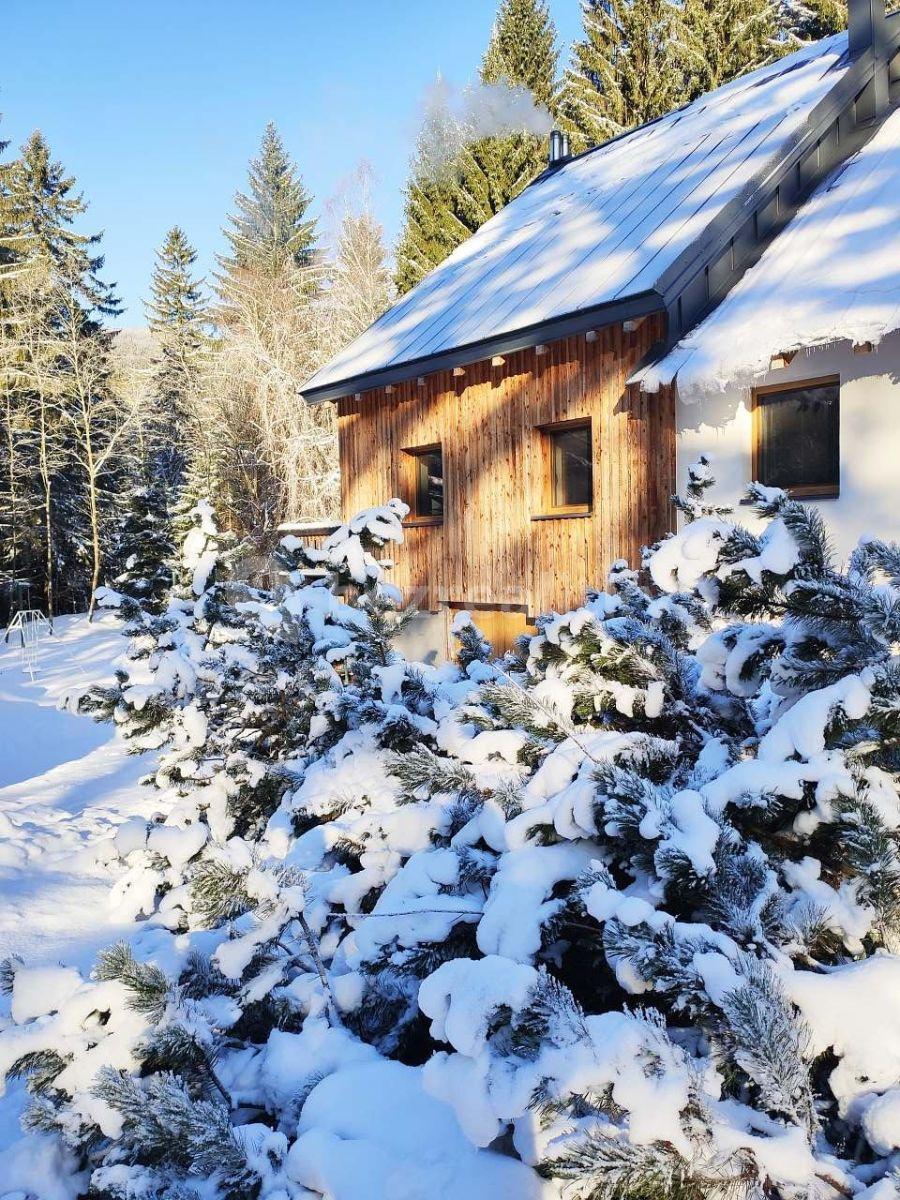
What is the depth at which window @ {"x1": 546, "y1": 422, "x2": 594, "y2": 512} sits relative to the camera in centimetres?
980

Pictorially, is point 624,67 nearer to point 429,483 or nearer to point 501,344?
point 429,483

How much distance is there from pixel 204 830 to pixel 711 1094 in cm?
187

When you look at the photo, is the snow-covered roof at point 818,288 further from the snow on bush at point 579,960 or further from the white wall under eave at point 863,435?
the snow on bush at point 579,960

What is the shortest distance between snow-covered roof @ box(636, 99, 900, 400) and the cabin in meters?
0.03

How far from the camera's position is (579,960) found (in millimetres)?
1700

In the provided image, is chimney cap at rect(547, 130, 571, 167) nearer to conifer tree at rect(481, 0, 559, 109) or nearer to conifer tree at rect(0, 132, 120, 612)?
conifer tree at rect(481, 0, 559, 109)

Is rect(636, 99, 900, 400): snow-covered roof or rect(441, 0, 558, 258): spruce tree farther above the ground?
rect(441, 0, 558, 258): spruce tree

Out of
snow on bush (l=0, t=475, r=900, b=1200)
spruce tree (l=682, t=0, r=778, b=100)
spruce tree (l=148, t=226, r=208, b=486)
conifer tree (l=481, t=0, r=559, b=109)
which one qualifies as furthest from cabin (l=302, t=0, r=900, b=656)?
spruce tree (l=148, t=226, r=208, b=486)

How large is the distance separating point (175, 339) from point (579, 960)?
37.4m

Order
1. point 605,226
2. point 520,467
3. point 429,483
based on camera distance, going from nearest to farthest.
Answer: point 605,226
point 520,467
point 429,483

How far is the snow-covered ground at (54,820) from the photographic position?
3.88m

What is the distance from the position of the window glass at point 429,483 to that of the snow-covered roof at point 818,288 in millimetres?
4402

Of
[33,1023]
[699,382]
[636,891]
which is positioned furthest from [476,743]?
[699,382]

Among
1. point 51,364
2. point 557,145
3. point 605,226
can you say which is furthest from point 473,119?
point 605,226
